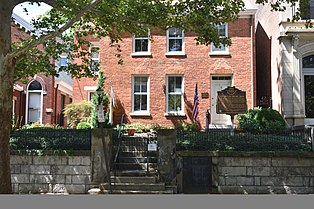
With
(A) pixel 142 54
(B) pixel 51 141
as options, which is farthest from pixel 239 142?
(A) pixel 142 54

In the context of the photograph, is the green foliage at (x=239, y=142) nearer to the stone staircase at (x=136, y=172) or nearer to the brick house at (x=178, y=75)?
the stone staircase at (x=136, y=172)

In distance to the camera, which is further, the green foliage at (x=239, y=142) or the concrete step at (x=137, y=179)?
the green foliage at (x=239, y=142)

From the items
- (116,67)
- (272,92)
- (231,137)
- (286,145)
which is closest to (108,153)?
(231,137)

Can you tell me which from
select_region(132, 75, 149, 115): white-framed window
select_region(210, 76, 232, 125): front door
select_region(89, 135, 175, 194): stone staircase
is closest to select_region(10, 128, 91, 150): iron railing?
select_region(89, 135, 175, 194): stone staircase

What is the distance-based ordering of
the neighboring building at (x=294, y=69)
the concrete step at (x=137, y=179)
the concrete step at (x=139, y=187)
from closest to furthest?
the concrete step at (x=139, y=187) → the concrete step at (x=137, y=179) → the neighboring building at (x=294, y=69)

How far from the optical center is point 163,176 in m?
10.9

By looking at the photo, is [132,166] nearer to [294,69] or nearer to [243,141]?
[243,141]

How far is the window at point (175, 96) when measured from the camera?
65.4ft

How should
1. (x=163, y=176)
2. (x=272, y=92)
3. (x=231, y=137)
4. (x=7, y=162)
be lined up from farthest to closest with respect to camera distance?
(x=272, y=92), (x=231, y=137), (x=163, y=176), (x=7, y=162)

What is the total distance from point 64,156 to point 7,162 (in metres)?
2.72

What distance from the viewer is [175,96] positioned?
20.0 meters

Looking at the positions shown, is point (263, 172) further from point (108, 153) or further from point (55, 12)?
point (55, 12)

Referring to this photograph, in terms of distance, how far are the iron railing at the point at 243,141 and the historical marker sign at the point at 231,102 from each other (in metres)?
1.81

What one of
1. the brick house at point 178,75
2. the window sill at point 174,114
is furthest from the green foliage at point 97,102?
the window sill at point 174,114
